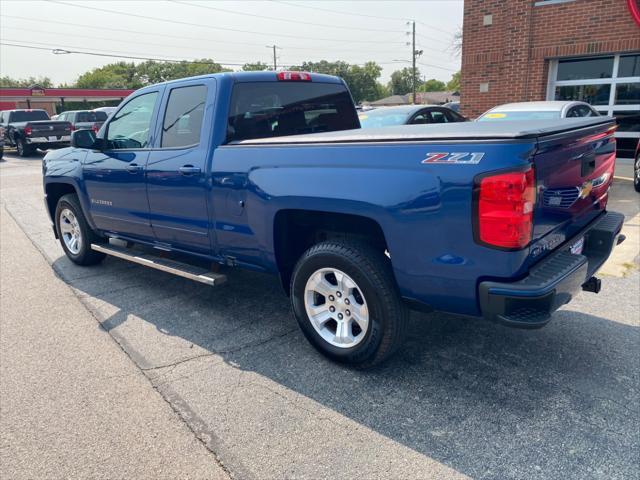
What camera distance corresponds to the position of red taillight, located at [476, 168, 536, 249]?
2.42 metres

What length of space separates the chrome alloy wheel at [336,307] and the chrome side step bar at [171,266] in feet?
2.76

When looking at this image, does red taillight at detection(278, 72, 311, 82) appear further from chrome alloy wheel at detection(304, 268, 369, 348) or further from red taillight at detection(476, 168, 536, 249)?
red taillight at detection(476, 168, 536, 249)

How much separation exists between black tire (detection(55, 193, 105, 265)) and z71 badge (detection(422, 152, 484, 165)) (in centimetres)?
437

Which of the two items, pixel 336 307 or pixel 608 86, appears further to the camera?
pixel 608 86

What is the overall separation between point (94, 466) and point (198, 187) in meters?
2.06

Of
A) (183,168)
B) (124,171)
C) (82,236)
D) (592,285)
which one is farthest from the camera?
(82,236)

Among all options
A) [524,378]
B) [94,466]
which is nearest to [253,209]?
[94,466]

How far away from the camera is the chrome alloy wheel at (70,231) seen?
19.2 feet

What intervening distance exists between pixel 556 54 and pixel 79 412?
1277 cm

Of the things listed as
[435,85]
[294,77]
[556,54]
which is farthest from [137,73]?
[294,77]

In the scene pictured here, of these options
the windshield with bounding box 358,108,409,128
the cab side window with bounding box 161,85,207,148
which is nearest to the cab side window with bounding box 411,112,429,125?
the windshield with bounding box 358,108,409,128

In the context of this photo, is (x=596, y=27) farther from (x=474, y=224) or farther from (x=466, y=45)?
(x=474, y=224)

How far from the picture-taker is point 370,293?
3.06 metres

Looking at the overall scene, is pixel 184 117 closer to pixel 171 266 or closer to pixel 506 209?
pixel 171 266
